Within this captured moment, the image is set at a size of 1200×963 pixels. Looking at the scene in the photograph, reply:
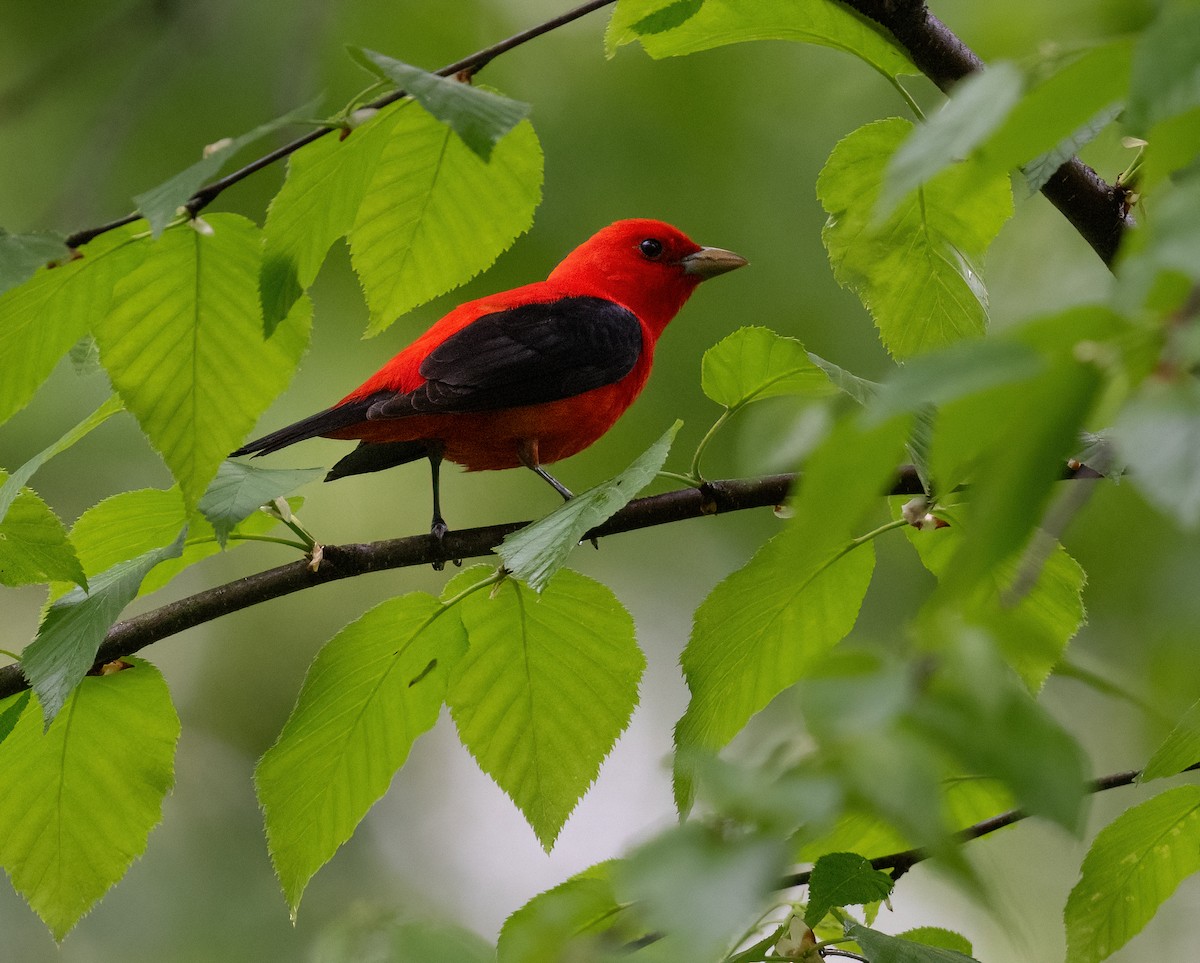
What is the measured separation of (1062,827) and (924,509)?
4.06ft

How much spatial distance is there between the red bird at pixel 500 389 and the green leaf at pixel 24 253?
161 centimetres

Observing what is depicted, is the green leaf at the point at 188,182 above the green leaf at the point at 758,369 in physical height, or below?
above

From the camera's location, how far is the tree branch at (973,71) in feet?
6.09

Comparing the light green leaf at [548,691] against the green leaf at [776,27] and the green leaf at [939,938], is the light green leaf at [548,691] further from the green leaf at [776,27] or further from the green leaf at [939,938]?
the green leaf at [776,27]

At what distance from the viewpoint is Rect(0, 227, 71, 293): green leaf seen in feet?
4.69

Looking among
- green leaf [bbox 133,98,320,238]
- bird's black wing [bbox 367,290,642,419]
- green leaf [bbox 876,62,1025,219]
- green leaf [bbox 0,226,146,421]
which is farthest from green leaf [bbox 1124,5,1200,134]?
bird's black wing [bbox 367,290,642,419]

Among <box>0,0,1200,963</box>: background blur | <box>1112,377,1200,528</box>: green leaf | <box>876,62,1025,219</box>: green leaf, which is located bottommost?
<box>0,0,1200,963</box>: background blur

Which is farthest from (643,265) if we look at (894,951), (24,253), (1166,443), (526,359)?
(1166,443)

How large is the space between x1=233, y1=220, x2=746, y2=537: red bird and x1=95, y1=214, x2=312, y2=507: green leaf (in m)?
1.35

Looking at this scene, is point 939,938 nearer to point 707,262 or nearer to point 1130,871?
point 1130,871

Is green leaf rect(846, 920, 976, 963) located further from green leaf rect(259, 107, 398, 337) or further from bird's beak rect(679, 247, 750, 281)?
bird's beak rect(679, 247, 750, 281)

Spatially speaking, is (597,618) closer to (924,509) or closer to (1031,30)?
(924,509)

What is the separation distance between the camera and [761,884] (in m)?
0.65

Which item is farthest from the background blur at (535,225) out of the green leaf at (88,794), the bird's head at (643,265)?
the green leaf at (88,794)
